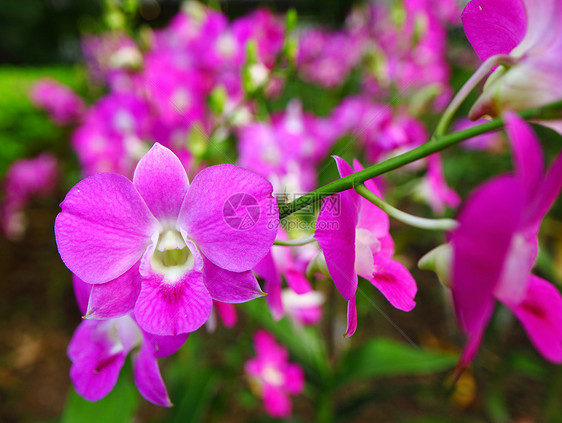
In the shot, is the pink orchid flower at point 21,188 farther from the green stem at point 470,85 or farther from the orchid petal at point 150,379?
the green stem at point 470,85

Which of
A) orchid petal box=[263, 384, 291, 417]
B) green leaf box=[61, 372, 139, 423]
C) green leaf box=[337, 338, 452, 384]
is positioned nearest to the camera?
green leaf box=[61, 372, 139, 423]

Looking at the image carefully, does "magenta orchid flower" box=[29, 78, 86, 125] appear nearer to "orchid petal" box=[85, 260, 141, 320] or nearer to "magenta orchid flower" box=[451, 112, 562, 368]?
"orchid petal" box=[85, 260, 141, 320]

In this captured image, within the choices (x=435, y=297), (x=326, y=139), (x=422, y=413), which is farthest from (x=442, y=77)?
(x=422, y=413)

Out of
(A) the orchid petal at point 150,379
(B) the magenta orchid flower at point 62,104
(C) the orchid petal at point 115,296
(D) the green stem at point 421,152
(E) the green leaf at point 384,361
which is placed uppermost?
(D) the green stem at point 421,152

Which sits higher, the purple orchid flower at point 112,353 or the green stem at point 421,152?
the green stem at point 421,152

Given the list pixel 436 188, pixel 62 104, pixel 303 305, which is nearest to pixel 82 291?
pixel 303 305

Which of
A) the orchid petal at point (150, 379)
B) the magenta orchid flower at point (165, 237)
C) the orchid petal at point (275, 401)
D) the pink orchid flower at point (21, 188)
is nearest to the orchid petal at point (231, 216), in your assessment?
the magenta orchid flower at point (165, 237)

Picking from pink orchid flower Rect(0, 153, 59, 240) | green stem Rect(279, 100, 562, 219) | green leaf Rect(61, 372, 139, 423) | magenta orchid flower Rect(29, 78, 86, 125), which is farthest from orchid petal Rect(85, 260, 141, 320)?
pink orchid flower Rect(0, 153, 59, 240)
